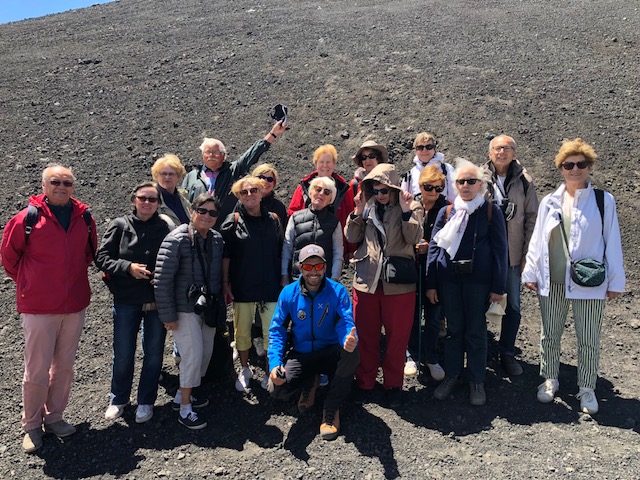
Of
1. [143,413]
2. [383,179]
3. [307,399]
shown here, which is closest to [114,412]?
[143,413]

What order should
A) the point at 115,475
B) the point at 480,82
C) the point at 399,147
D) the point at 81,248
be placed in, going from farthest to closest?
the point at 480,82, the point at 399,147, the point at 81,248, the point at 115,475

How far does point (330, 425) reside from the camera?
16.7ft

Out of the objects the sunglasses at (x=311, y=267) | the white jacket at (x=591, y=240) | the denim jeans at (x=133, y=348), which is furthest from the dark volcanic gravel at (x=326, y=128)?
the sunglasses at (x=311, y=267)

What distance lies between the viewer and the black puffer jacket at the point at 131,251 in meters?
5.16

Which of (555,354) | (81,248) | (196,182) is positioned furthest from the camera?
(196,182)

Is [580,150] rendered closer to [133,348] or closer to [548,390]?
[548,390]

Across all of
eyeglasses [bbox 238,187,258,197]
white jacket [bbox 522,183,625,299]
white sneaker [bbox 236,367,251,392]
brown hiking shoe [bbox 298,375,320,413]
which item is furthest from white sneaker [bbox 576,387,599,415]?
eyeglasses [bbox 238,187,258,197]

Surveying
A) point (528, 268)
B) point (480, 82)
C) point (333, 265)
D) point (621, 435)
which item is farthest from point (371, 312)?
point (480, 82)

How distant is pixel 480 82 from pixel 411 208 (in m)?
9.50

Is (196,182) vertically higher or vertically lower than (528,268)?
higher

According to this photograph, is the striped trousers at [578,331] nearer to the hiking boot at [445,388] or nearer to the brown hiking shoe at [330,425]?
the hiking boot at [445,388]

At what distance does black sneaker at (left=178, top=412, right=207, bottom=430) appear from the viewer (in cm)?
534

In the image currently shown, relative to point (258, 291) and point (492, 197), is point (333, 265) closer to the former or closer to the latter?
point (258, 291)

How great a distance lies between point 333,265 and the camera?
18.9 feet
